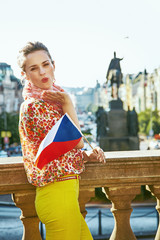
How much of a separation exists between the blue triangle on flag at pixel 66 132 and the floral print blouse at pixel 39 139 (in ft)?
0.27

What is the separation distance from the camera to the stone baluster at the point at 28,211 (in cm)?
244

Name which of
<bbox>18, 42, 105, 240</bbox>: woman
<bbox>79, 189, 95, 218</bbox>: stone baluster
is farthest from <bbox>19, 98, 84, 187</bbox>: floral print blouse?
<bbox>79, 189, 95, 218</bbox>: stone baluster

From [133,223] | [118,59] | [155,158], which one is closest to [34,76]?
[155,158]

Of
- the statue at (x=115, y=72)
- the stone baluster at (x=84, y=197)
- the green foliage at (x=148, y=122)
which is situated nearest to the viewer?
the stone baluster at (x=84, y=197)

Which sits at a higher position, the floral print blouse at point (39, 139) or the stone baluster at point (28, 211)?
the floral print blouse at point (39, 139)

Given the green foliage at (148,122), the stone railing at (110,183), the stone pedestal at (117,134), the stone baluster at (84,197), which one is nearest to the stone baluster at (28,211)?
the stone railing at (110,183)

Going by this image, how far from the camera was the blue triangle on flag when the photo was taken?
1.95m

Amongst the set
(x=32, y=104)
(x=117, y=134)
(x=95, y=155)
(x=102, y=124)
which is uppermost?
(x=32, y=104)

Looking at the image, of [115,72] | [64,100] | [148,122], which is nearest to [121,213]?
[64,100]

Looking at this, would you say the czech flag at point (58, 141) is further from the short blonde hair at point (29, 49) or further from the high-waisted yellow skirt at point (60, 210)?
the short blonde hair at point (29, 49)

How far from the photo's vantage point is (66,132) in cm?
199

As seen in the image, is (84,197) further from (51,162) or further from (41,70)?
(41,70)

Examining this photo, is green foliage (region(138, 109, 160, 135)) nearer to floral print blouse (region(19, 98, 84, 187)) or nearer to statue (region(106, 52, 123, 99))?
statue (region(106, 52, 123, 99))

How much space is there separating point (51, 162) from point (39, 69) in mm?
603
